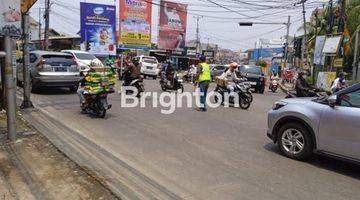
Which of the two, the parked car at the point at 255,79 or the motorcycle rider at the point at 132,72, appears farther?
the parked car at the point at 255,79

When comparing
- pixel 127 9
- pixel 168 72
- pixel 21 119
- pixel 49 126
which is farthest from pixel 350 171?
pixel 127 9

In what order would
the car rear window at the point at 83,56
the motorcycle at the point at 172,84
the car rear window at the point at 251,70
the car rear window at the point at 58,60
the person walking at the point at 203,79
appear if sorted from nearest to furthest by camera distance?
the person walking at the point at 203,79 → the car rear window at the point at 58,60 → the motorcycle at the point at 172,84 → the car rear window at the point at 83,56 → the car rear window at the point at 251,70

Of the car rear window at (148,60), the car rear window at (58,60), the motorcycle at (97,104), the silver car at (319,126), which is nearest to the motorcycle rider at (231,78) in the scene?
the motorcycle at (97,104)

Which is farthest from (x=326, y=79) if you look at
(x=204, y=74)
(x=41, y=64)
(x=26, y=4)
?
(x=26, y=4)

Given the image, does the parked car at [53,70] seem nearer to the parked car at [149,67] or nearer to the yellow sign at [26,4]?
the yellow sign at [26,4]

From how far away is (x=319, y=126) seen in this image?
717cm

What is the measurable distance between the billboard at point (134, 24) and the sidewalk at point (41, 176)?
32553 millimetres

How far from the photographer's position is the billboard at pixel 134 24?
3975 cm

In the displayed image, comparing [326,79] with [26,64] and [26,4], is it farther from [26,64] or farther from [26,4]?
[26,4]

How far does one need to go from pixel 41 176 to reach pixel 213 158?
2.86 metres

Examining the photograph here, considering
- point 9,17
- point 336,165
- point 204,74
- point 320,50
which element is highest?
point 9,17

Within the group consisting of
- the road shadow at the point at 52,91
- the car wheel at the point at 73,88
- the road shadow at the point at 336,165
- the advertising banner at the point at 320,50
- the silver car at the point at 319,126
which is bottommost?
the road shadow at the point at 336,165

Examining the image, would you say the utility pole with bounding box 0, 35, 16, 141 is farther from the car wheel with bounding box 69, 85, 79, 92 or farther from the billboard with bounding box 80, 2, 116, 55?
the billboard with bounding box 80, 2, 116, 55

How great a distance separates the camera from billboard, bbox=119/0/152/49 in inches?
1565
